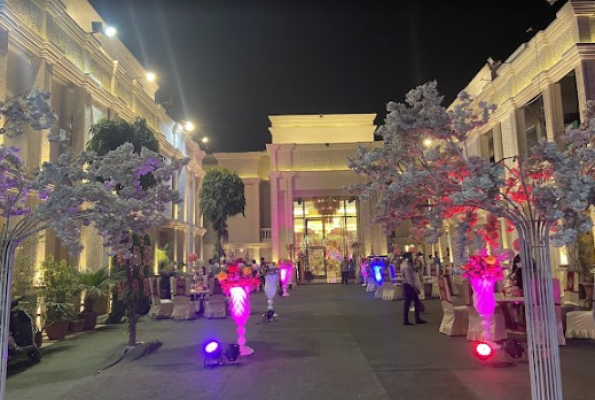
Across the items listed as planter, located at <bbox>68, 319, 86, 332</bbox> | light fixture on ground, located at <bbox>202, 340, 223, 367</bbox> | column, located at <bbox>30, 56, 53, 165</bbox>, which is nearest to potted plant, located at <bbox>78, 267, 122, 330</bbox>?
planter, located at <bbox>68, 319, 86, 332</bbox>

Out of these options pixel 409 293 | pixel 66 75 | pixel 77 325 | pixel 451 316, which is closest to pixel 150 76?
pixel 66 75

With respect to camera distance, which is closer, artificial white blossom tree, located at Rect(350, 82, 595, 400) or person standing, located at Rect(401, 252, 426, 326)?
artificial white blossom tree, located at Rect(350, 82, 595, 400)

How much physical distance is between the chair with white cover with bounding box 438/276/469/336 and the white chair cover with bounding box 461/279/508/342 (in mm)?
368

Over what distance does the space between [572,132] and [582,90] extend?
35.1 feet

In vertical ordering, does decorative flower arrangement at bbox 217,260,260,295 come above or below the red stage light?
above

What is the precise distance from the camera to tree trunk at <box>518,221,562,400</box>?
11.2 ft

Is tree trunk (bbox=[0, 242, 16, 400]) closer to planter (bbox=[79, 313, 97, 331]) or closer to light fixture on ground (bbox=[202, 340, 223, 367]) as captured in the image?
light fixture on ground (bbox=[202, 340, 223, 367])

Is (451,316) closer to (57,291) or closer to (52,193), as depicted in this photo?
(52,193)

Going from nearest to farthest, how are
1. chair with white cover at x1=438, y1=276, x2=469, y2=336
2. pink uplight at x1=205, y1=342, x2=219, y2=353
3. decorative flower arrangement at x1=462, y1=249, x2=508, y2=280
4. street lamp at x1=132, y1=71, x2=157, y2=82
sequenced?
pink uplight at x1=205, y1=342, x2=219, y2=353 < decorative flower arrangement at x1=462, y1=249, x2=508, y2=280 < chair with white cover at x1=438, y1=276, x2=469, y2=336 < street lamp at x1=132, y1=71, x2=157, y2=82

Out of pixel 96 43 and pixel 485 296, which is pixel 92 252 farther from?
pixel 485 296

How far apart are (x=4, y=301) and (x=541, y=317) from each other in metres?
4.21

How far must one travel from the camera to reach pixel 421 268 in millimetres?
18766

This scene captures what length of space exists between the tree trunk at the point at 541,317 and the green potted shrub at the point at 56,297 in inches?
343

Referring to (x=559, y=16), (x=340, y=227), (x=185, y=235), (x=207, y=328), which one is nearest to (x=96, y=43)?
(x=207, y=328)
